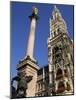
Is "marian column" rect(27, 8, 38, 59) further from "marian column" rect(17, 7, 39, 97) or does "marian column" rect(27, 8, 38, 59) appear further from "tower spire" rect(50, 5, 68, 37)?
"tower spire" rect(50, 5, 68, 37)

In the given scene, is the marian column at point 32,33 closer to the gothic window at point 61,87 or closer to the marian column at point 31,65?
Result: the marian column at point 31,65

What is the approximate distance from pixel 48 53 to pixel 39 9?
0.41 m

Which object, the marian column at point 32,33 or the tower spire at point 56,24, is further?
the tower spire at point 56,24

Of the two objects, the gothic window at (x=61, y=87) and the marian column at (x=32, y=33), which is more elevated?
the marian column at (x=32, y=33)

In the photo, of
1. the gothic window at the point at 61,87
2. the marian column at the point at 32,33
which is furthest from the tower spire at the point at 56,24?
the gothic window at the point at 61,87

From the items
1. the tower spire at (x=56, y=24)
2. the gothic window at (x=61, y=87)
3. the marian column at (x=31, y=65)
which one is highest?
the tower spire at (x=56, y=24)

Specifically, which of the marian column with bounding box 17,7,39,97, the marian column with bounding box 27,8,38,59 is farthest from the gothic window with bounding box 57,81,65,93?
the marian column with bounding box 27,8,38,59

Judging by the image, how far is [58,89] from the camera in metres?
2.84

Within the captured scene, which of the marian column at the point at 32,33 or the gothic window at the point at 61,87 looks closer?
the marian column at the point at 32,33

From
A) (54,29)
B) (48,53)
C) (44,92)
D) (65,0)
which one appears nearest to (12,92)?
(44,92)

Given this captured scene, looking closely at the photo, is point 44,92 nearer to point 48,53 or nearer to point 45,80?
point 45,80

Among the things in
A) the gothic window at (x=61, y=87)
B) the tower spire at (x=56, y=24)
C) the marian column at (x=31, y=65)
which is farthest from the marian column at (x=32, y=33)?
the gothic window at (x=61, y=87)

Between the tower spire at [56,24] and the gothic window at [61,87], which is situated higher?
the tower spire at [56,24]

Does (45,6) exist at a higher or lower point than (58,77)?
higher
